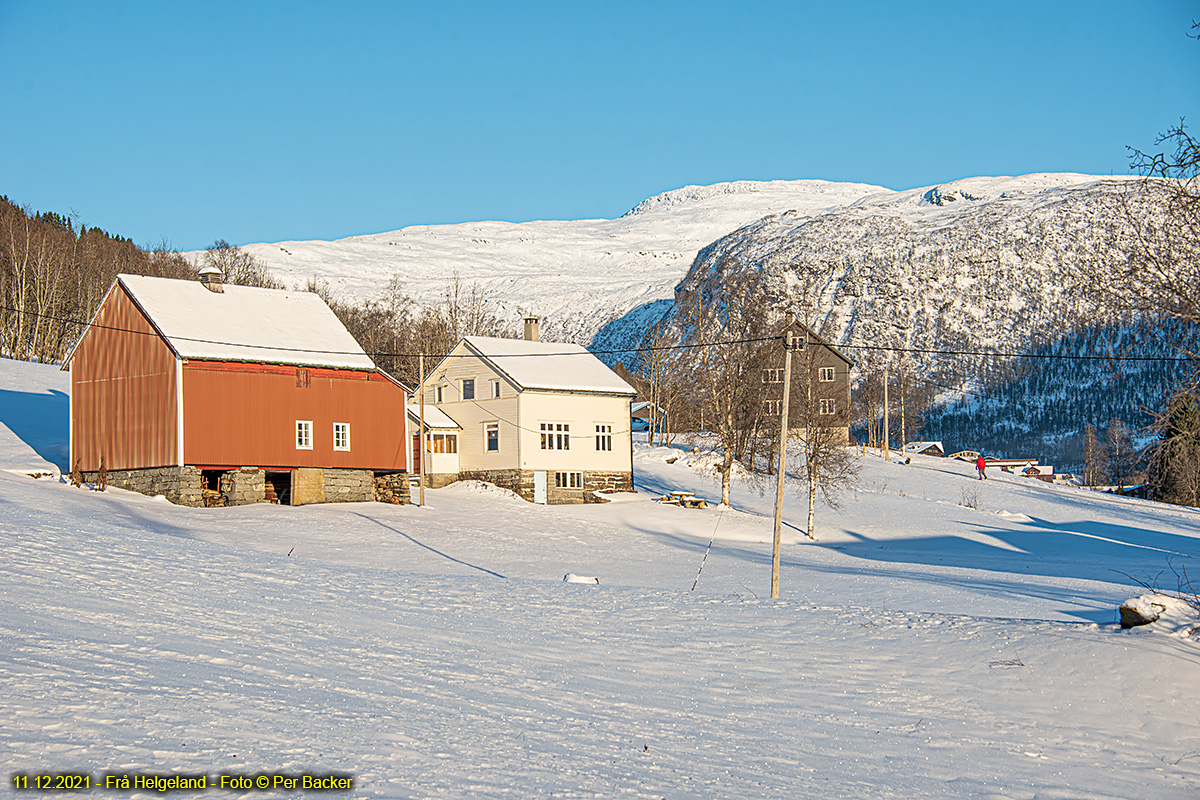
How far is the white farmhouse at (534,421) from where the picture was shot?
5053 cm

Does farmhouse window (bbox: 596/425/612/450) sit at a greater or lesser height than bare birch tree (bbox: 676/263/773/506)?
lesser

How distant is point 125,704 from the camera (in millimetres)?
10320

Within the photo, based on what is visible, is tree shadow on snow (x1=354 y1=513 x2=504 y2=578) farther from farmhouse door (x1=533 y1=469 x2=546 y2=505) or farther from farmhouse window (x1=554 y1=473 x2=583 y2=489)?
farmhouse window (x1=554 y1=473 x2=583 y2=489)

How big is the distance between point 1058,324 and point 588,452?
15233 cm

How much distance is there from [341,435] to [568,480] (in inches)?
557

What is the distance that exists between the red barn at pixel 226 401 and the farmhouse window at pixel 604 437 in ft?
42.0

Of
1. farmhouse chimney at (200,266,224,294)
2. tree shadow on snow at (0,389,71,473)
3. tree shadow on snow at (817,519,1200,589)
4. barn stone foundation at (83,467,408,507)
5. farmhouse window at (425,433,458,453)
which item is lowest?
tree shadow on snow at (817,519,1200,589)

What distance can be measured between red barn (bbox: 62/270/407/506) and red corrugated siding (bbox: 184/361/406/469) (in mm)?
43

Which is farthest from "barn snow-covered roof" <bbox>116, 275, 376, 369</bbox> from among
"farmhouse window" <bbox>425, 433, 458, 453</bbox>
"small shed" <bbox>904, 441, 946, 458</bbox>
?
"small shed" <bbox>904, 441, 946, 458</bbox>

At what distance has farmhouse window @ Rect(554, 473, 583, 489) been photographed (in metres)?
51.3

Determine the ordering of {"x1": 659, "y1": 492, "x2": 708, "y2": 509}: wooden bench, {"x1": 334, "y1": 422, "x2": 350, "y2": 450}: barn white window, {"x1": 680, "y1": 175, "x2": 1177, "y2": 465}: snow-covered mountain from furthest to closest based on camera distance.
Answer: {"x1": 680, "y1": 175, "x2": 1177, "y2": 465}: snow-covered mountain, {"x1": 659, "y1": 492, "x2": 708, "y2": 509}: wooden bench, {"x1": 334, "y1": 422, "x2": 350, "y2": 450}: barn white window

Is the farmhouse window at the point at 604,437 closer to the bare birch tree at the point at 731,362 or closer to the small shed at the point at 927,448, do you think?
the bare birch tree at the point at 731,362

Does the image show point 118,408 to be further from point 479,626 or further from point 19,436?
point 479,626

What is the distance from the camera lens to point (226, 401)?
37625 millimetres
